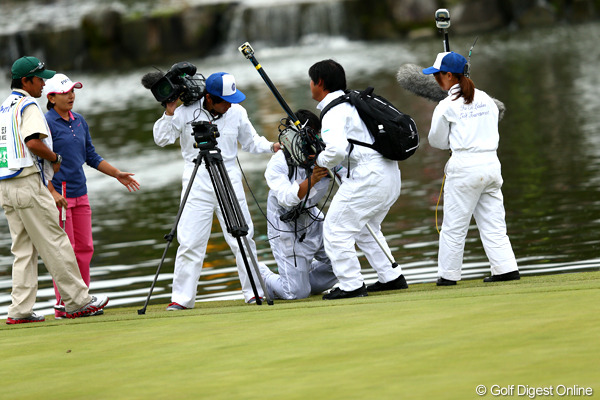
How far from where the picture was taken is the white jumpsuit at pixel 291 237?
739cm

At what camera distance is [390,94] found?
26.2 m

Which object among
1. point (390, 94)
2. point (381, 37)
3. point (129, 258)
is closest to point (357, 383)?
point (129, 258)

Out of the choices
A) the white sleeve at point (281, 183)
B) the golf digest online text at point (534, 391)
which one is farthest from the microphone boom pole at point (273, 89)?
the golf digest online text at point (534, 391)

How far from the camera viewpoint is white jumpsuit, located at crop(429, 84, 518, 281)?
693 cm

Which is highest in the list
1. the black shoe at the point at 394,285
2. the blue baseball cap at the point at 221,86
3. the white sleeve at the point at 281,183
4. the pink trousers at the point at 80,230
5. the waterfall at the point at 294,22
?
the blue baseball cap at the point at 221,86

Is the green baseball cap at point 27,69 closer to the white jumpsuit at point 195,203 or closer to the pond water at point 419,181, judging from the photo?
the white jumpsuit at point 195,203

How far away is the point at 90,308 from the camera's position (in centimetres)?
711

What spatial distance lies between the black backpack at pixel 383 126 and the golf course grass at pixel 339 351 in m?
1.15

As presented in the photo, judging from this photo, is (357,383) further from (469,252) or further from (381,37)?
(381,37)

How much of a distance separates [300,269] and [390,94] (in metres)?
19.2

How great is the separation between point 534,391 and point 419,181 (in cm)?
1092

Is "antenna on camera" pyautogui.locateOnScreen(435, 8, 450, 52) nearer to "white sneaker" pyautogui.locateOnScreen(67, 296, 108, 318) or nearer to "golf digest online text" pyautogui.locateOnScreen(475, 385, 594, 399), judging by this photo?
"white sneaker" pyautogui.locateOnScreen(67, 296, 108, 318)

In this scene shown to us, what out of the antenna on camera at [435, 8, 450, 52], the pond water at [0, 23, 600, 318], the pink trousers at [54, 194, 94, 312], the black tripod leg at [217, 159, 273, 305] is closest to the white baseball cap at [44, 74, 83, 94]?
the pink trousers at [54, 194, 94, 312]

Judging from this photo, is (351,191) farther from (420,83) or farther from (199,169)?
(420,83)
